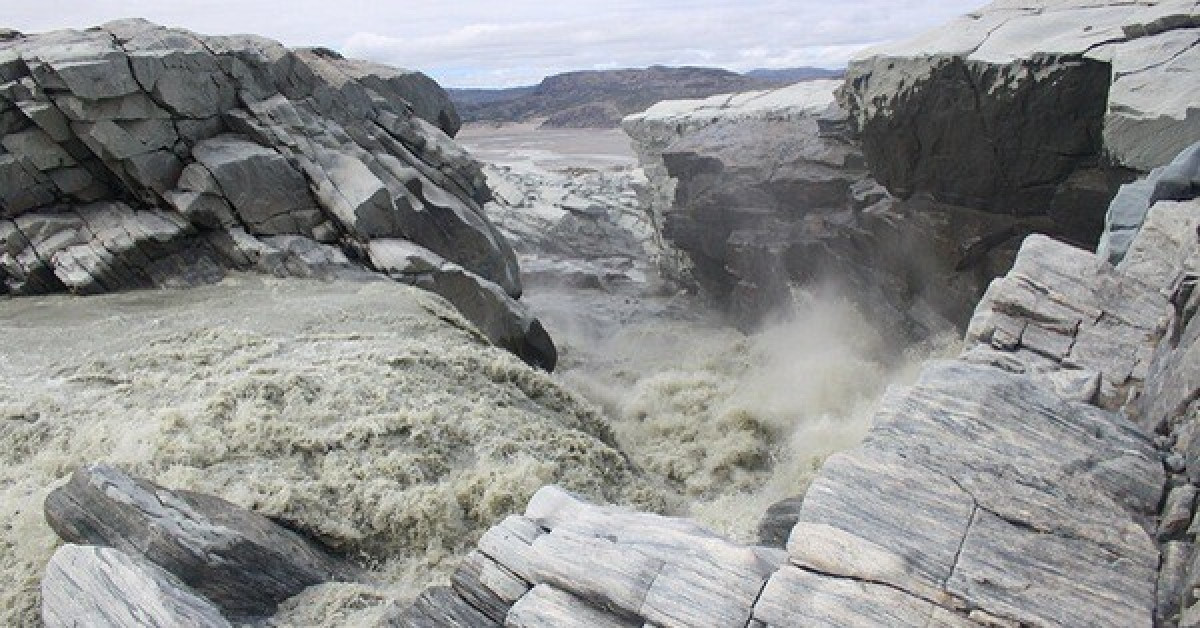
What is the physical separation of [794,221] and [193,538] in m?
14.1

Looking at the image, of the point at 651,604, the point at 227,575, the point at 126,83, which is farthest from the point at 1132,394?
the point at 126,83

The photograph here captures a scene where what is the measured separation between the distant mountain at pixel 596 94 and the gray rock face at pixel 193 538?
1972 inches

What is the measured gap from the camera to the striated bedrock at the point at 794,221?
14.0 m

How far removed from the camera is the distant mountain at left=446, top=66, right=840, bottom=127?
5794cm

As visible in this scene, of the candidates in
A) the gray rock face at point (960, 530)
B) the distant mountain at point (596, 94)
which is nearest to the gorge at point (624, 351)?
the gray rock face at point (960, 530)

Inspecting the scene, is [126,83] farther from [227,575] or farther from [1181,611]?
[1181,611]

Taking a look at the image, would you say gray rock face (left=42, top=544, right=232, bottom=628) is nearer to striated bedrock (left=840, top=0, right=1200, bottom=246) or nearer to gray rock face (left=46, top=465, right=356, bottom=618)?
gray rock face (left=46, top=465, right=356, bottom=618)

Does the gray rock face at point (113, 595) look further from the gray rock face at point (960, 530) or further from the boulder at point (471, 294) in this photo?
the boulder at point (471, 294)

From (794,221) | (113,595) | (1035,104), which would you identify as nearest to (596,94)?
(794,221)

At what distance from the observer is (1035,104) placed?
35.4 ft

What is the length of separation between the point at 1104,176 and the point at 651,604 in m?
9.92

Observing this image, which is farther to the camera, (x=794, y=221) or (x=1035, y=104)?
(x=794, y=221)

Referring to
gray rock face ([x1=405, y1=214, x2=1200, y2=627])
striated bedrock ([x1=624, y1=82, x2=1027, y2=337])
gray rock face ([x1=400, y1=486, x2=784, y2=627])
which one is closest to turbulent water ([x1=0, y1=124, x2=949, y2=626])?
gray rock face ([x1=400, y1=486, x2=784, y2=627])

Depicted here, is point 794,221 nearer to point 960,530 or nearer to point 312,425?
point 312,425
